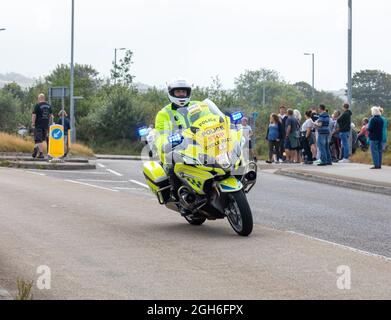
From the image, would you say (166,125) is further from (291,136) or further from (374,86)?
(374,86)

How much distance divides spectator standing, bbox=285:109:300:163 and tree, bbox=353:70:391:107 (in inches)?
3506

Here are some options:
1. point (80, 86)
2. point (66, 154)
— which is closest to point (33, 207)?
point (66, 154)

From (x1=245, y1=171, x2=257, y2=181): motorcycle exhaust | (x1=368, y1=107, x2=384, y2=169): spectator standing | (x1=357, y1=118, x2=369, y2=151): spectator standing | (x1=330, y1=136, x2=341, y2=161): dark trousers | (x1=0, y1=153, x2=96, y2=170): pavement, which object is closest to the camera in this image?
(x1=245, y1=171, x2=257, y2=181): motorcycle exhaust

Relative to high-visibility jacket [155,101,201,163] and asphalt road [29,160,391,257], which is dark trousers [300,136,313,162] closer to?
asphalt road [29,160,391,257]

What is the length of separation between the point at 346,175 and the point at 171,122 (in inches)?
456

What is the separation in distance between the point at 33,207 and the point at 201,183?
158 inches

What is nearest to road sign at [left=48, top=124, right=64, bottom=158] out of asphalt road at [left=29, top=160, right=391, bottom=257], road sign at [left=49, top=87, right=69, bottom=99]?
asphalt road at [left=29, top=160, right=391, bottom=257]

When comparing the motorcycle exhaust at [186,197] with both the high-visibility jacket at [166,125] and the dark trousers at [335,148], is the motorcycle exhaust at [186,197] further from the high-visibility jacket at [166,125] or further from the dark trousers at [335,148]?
the dark trousers at [335,148]

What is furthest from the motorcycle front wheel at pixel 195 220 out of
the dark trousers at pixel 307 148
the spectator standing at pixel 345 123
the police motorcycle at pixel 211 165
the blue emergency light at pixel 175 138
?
the dark trousers at pixel 307 148

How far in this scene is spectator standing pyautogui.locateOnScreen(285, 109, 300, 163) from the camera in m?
28.9

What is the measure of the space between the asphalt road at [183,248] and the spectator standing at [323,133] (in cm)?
868

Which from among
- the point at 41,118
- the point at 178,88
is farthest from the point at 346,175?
the point at 178,88

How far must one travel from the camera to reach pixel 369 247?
11.2 m
